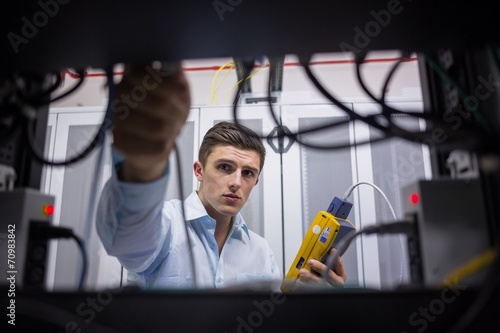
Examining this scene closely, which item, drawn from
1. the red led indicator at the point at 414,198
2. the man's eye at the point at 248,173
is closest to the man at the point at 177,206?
the man's eye at the point at 248,173

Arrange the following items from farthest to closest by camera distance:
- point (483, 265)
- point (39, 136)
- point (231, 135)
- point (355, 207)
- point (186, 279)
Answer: point (355, 207), point (231, 135), point (186, 279), point (39, 136), point (483, 265)

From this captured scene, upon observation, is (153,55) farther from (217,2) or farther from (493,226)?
(493,226)

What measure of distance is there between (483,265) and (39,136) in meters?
0.63

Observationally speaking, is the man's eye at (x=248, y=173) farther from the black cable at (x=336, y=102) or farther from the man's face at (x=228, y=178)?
the black cable at (x=336, y=102)

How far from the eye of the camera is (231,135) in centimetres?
141

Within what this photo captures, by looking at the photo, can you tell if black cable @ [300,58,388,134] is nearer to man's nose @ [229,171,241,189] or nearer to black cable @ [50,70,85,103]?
Answer: black cable @ [50,70,85,103]

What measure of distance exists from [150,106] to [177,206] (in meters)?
1.06

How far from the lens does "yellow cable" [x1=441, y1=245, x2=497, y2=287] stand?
0.35 meters

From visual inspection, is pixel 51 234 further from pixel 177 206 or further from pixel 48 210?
pixel 177 206

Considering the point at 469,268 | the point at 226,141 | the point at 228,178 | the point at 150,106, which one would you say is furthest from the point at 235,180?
the point at 469,268

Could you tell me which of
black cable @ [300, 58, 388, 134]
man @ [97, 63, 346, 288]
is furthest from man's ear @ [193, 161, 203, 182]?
black cable @ [300, 58, 388, 134]

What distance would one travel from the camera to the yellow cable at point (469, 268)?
13.8 inches

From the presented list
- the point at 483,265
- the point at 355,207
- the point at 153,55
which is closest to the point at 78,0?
the point at 153,55

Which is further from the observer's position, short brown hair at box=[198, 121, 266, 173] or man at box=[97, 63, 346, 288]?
short brown hair at box=[198, 121, 266, 173]
